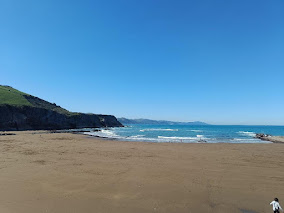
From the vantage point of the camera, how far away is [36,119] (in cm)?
10081

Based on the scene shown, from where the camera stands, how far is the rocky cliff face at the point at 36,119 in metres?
85.7

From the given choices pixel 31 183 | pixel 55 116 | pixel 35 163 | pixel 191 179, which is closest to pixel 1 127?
pixel 55 116

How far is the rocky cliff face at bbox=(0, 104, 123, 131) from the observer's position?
8569cm

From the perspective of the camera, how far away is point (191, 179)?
13695 millimetres

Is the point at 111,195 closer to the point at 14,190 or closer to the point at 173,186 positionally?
the point at 173,186

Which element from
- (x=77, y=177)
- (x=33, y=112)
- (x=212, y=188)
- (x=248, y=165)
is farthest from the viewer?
(x=33, y=112)

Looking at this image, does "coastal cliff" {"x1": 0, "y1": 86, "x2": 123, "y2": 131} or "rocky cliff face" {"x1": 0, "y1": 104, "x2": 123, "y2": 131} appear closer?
"rocky cliff face" {"x1": 0, "y1": 104, "x2": 123, "y2": 131}

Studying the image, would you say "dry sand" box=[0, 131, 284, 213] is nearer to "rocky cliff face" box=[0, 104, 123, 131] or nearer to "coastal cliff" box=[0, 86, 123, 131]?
"rocky cliff face" box=[0, 104, 123, 131]

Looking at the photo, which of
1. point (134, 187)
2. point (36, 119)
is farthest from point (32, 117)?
point (134, 187)

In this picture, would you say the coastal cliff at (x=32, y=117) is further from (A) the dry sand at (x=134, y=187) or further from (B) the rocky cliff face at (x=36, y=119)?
(A) the dry sand at (x=134, y=187)

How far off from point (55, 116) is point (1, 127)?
32407 millimetres

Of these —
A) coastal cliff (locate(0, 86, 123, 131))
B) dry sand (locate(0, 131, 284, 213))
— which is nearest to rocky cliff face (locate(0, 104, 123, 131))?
coastal cliff (locate(0, 86, 123, 131))

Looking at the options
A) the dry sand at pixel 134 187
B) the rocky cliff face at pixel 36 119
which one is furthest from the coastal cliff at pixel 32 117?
the dry sand at pixel 134 187

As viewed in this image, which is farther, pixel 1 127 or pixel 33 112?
pixel 33 112
